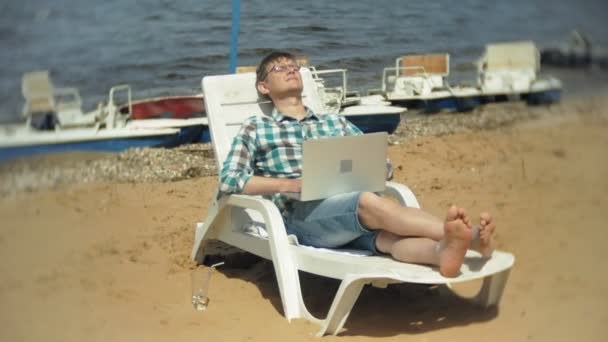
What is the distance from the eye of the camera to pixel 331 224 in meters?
2.94

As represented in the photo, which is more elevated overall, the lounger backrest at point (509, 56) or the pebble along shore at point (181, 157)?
the lounger backrest at point (509, 56)

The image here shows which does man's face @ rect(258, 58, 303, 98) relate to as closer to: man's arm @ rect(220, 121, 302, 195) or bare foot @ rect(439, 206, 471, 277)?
man's arm @ rect(220, 121, 302, 195)

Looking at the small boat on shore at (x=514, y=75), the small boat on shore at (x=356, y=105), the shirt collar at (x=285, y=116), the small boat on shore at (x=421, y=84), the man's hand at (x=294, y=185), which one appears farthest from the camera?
the small boat on shore at (x=514, y=75)

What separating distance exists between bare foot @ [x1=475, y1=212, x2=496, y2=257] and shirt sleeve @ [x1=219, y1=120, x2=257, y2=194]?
96cm

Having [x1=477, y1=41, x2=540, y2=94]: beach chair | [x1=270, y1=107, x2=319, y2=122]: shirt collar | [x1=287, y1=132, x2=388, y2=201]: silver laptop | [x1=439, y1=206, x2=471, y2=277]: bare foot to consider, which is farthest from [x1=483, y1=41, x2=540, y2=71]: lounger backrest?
[x1=439, y1=206, x2=471, y2=277]: bare foot

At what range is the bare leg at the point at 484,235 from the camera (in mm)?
2541

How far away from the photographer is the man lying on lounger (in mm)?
2578

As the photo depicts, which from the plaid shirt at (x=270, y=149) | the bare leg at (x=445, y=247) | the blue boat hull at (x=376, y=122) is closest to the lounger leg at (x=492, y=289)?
the bare leg at (x=445, y=247)

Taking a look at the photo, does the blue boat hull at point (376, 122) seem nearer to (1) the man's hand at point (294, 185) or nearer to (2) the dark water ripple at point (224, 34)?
(2) the dark water ripple at point (224, 34)

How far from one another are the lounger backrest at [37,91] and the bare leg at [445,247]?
4.97ft

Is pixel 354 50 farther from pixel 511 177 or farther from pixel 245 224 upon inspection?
pixel 511 177

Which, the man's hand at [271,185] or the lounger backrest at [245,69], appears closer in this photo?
the man's hand at [271,185]

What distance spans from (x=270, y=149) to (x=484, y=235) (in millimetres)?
1026

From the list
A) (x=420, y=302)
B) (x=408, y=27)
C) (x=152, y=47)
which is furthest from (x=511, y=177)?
(x=152, y=47)
